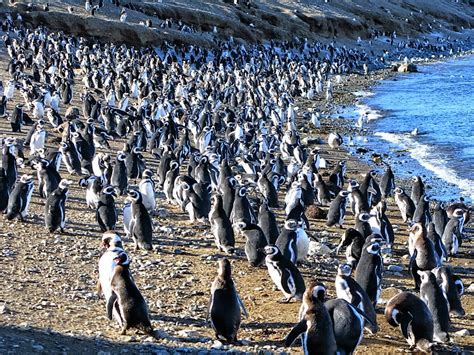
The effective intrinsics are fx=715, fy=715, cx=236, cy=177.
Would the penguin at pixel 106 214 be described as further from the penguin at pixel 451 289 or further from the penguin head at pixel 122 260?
the penguin at pixel 451 289

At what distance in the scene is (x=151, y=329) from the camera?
24.1 ft

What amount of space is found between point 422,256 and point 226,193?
439cm

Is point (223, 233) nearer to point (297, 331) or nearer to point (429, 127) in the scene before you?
point (297, 331)

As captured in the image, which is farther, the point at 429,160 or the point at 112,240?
the point at 429,160

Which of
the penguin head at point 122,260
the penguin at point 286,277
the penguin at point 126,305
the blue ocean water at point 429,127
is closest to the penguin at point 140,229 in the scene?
the penguin at point 286,277

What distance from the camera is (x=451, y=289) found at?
29.2ft

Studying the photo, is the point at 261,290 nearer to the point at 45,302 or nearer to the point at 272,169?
the point at 45,302

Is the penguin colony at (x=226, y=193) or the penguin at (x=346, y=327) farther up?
the penguin at (x=346, y=327)

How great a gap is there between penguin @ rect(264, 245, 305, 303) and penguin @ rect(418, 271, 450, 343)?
1540mm

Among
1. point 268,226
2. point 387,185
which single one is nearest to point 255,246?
point 268,226

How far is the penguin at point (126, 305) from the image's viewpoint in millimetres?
7316

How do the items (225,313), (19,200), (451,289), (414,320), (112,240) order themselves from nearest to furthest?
(225,313), (414,320), (112,240), (451,289), (19,200)

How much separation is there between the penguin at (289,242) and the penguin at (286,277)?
40.6 inches

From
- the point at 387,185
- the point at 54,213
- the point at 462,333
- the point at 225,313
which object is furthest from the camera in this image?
the point at 387,185
